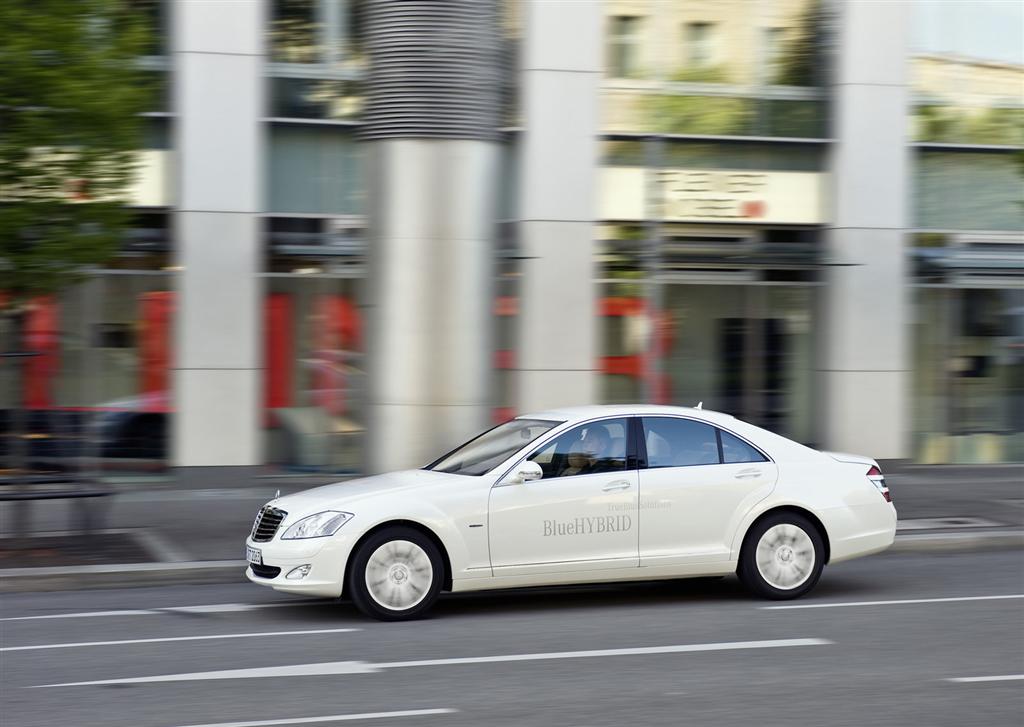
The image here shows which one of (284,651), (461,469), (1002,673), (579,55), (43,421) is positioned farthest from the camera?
(579,55)

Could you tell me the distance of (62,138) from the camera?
1148 cm

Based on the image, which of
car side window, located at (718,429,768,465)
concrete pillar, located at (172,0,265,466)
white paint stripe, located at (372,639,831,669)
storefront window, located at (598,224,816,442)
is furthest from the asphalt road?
storefront window, located at (598,224,816,442)

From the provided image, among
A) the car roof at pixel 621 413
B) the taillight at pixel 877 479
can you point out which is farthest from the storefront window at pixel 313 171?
the taillight at pixel 877 479

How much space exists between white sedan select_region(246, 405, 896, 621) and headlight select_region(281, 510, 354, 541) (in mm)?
11

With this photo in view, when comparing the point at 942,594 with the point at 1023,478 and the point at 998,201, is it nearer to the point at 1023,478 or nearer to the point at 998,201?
the point at 1023,478

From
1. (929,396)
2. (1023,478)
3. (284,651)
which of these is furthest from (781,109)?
(284,651)

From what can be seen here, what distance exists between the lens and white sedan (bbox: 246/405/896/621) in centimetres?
876

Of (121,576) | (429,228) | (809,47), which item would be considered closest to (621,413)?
(429,228)

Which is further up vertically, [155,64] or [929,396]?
[155,64]

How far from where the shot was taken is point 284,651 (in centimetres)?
788

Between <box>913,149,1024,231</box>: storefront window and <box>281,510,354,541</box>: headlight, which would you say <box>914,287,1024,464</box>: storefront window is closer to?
<box>913,149,1024,231</box>: storefront window

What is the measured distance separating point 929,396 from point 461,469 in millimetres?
12637

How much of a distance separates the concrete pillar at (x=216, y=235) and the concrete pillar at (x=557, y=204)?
11.8ft

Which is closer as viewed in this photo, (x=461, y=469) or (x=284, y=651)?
(x=284, y=651)
